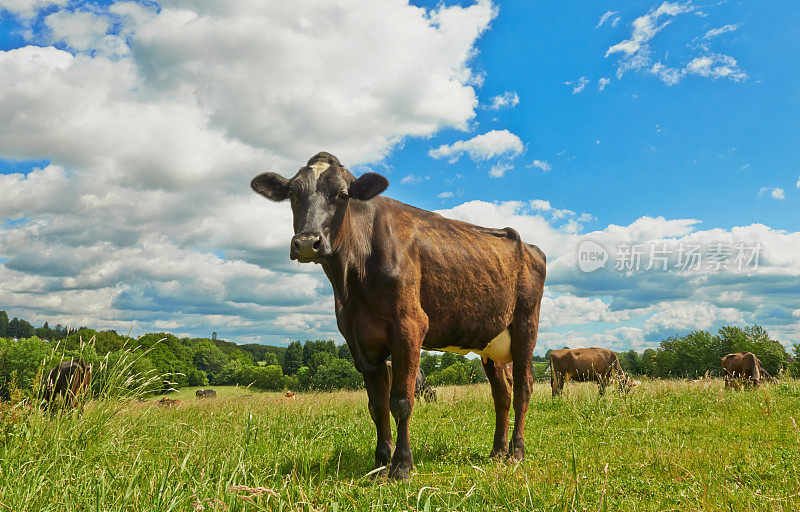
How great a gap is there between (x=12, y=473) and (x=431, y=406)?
980cm

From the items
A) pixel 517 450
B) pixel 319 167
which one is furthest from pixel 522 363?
pixel 319 167

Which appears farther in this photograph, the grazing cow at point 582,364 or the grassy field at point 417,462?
the grazing cow at point 582,364

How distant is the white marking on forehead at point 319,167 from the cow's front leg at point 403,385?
180 centimetres

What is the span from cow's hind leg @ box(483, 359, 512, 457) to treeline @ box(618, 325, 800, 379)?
178 ft

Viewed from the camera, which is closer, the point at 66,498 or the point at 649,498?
the point at 66,498

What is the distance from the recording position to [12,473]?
361 cm

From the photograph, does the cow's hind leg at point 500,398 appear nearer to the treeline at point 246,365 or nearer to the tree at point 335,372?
the treeline at point 246,365

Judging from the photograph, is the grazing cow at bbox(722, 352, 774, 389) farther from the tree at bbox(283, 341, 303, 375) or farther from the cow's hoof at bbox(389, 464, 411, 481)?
the tree at bbox(283, 341, 303, 375)

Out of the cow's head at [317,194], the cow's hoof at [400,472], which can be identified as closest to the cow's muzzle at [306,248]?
the cow's head at [317,194]

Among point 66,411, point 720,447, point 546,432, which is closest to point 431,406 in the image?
point 546,432

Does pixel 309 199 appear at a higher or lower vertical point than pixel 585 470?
higher

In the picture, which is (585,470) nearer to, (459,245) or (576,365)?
(459,245)

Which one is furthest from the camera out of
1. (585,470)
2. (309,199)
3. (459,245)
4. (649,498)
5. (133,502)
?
(459,245)

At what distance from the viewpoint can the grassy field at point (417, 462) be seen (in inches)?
116
